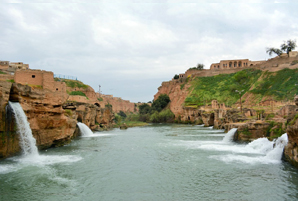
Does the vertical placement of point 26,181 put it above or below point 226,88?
below

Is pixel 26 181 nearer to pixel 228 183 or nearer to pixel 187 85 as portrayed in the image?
pixel 228 183

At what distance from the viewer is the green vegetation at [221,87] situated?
66.5 m

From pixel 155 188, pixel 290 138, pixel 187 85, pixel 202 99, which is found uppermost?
pixel 187 85

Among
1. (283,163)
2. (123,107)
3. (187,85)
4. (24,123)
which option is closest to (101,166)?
(24,123)

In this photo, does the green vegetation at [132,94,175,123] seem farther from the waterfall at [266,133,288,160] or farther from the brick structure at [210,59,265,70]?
the waterfall at [266,133,288,160]

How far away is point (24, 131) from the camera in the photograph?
599 inches

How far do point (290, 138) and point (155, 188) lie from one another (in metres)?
7.84

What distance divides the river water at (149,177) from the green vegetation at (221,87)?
5053 centimetres

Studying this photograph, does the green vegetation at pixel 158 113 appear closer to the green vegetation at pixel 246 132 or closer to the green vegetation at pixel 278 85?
the green vegetation at pixel 278 85

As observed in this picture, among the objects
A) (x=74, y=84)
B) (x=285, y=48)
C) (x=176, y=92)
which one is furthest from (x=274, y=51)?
(x=74, y=84)

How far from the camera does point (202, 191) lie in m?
9.48

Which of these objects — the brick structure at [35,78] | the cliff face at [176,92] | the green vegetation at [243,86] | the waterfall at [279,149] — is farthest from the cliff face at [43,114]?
the cliff face at [176,92]

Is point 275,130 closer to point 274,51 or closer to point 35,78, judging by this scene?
point 35,78

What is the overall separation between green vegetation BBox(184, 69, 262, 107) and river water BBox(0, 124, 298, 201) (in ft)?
166
